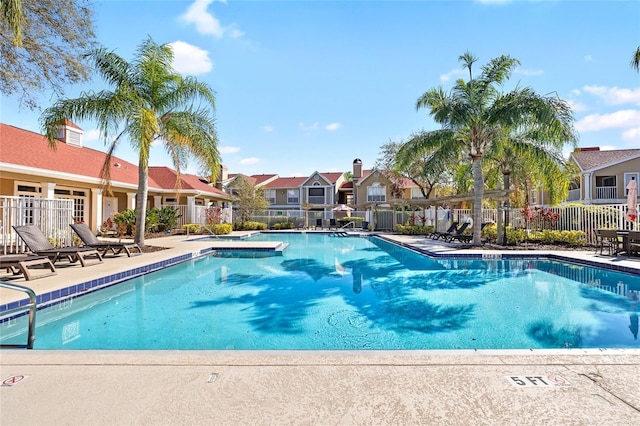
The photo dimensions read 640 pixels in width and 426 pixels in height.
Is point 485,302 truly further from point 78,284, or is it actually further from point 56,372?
point 78,284

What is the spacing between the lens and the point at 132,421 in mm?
2381

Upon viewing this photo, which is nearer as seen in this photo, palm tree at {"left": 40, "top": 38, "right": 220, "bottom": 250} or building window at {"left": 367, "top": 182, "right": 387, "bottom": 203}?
palm tree at {"left": 40, "top": 38, "right": 220, "bottom": 250}

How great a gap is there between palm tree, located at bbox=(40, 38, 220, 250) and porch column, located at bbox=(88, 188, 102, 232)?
594cm

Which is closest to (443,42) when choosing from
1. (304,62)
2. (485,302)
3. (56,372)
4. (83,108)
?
(304,62)

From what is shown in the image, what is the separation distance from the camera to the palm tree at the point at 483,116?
13062mm

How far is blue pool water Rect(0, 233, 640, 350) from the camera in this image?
16.3ft

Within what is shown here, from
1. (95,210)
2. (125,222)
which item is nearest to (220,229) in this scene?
(125,222)

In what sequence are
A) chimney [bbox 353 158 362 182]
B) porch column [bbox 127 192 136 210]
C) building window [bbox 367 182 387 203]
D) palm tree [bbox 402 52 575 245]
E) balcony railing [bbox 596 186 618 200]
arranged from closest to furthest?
palm tree [bbox 402 52 575 245]
porch column [bbox 127 192 136 210]
balcony railing [bbox 596 186 618 200]
building window [bbox 367 182 387 203]
chimney [bbox 353 158 362 182]

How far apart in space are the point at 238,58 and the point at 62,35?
5.27 metres

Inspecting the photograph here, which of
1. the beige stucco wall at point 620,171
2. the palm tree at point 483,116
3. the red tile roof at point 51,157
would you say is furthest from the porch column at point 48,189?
the beige stucco wall at point 620,171

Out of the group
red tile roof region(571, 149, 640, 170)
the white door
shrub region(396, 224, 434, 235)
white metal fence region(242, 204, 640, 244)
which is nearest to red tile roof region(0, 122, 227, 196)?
the white door

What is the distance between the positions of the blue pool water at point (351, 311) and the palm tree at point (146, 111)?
529 cm

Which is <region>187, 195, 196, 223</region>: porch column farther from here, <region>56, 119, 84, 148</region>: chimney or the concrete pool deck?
the concrete pool deck

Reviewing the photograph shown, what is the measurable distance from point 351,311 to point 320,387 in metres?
3.68
